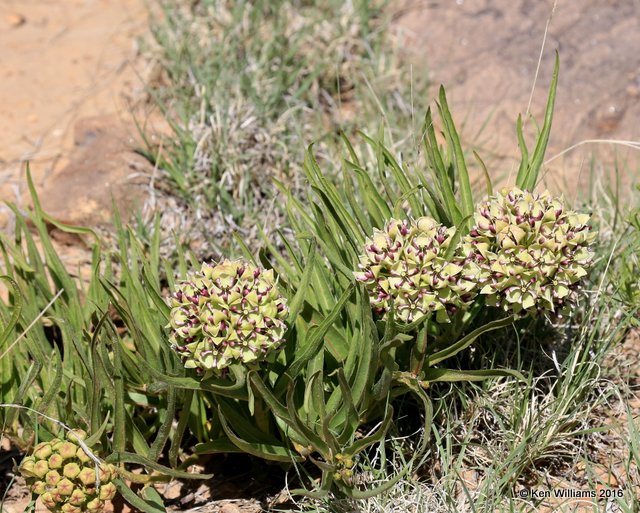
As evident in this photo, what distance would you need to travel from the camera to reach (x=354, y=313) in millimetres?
1939

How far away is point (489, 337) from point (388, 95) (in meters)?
1.70

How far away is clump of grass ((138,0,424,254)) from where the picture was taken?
305 cm

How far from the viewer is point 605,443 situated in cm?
218

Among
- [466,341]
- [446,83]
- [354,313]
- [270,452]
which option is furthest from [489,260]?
[446,83]

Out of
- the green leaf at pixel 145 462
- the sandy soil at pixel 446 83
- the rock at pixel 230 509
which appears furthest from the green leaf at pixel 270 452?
the sandy soil at pixel 446 83

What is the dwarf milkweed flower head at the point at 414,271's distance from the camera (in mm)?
1701

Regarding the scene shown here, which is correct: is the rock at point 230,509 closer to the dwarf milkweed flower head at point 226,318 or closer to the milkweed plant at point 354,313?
the milkweed plant at point 354,313

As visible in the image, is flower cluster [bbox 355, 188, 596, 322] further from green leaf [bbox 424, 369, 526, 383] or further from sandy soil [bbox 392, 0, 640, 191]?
sandy soil [bbox 392, 0, 640, 191]

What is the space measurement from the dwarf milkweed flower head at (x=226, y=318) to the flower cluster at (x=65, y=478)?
15.1 inches

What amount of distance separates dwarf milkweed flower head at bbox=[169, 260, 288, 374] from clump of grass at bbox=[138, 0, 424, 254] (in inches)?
43.3

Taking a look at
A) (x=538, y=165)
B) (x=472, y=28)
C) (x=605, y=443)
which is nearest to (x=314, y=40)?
(x=472, y=28)

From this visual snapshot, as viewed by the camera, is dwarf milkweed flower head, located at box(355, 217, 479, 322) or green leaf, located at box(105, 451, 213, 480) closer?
dwarf milkweed flower head, located at box(355, 217, 479, 322)

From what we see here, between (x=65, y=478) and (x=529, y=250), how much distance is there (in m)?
1.11

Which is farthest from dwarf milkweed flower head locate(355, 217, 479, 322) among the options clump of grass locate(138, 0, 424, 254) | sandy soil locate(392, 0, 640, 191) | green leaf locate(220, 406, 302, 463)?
sandy soil locate(392, 0, 640, 191)
